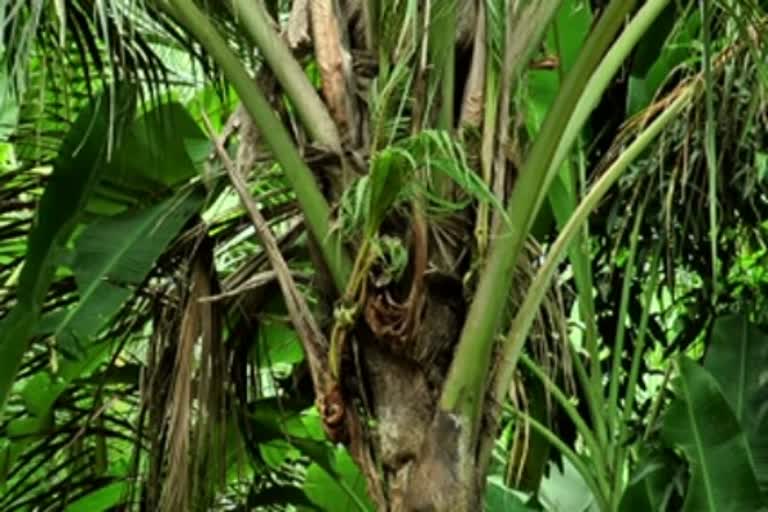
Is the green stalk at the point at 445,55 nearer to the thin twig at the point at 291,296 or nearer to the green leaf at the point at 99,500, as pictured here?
the thin twig at the point at 291,296

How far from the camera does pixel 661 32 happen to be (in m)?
3.33

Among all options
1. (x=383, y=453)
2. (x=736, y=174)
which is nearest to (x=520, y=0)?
(x=383, y=453)

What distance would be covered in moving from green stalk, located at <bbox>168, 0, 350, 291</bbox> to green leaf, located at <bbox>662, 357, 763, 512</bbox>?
3.43 ft

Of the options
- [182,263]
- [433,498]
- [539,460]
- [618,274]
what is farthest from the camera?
[618,274]

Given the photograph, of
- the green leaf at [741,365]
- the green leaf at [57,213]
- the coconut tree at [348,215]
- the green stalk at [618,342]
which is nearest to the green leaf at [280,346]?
the coconut tree at [348,215]

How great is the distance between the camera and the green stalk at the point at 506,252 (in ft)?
6.15

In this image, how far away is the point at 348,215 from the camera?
1.88m

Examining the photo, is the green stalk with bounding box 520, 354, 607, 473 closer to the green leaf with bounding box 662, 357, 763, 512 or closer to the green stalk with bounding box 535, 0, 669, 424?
the green leaf with bounding box 662, 357, 763, 512

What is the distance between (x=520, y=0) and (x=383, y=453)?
72cm

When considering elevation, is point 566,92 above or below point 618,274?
above

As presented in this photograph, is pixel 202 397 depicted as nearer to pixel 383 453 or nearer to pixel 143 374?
pixel 143 374

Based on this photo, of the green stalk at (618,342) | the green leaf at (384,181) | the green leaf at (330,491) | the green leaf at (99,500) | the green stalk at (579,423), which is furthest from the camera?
the green leaf at (330,491)

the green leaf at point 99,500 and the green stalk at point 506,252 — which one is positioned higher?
the green stalk at point 506,252

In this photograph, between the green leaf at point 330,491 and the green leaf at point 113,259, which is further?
the green leaf at point 330,491
